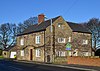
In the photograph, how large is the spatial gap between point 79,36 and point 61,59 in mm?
11667

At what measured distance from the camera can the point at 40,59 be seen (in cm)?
5519

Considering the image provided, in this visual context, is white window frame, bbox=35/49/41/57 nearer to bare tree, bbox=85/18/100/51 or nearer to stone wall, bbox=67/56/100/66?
stone wall, bbox=67/56/100/66

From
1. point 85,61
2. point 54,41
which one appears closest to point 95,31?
point 54,41

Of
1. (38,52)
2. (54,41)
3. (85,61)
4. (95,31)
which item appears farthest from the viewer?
(95,31)

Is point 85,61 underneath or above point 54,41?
underneath

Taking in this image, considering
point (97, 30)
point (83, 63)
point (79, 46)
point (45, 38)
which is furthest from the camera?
A: point (97, 30)

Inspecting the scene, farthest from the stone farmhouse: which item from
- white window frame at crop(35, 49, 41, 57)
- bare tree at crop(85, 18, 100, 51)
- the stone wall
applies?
bare tree at crop(85, 18, 100, 51)

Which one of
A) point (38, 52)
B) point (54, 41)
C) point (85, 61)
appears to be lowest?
point (85, 61)

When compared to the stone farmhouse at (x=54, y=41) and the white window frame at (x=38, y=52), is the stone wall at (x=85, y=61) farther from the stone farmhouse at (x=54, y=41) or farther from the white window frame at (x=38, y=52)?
the white window frame at (x=38, y=52)

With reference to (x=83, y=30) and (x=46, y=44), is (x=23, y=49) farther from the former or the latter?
(x=83, y=30)

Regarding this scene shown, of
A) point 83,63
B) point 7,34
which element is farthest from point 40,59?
point 7,34

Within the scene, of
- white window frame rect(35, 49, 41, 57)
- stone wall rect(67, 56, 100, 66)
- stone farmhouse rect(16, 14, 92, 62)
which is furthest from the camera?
white window frame rect(35, 49, 41, 57)

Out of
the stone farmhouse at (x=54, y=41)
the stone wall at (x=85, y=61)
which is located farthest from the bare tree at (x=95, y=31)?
the stone wall at (x=85, y=61)

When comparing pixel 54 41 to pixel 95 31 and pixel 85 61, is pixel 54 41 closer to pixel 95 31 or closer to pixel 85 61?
pixel 85 61
